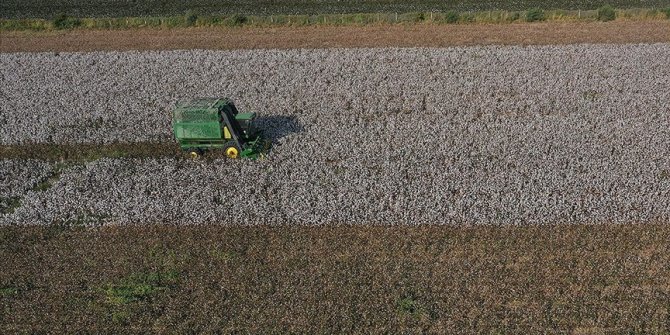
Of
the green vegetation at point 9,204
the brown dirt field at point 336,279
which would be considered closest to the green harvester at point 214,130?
the brown dirt field at point 336,279

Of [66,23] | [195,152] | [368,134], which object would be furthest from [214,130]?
[66,23]

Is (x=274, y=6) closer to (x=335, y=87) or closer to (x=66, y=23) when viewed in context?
(x=66, y=23)

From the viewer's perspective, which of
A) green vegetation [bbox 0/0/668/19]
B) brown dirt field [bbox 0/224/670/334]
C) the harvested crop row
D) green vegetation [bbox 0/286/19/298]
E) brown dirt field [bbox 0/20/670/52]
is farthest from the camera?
green vegetation [bbox 0/0/668/19]

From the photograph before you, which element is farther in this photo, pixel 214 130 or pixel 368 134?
pixel 368 134

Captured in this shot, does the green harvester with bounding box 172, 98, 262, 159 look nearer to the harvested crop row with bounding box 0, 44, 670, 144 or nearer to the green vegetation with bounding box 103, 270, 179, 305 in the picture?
the harvested crop row with bounding box 0, 44, 670, 144

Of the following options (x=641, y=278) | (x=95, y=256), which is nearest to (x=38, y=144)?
(x=95, y=256)

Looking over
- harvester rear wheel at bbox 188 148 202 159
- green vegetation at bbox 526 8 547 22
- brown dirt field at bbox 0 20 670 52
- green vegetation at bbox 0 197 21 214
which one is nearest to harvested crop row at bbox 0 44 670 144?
brown dirt field at bbox 0 20 670 52

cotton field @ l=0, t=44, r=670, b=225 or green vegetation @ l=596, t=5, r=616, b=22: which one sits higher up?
green vegetation @ l=596, t=5, r=616, b=22

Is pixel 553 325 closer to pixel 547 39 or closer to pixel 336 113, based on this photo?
pixel 336 113
